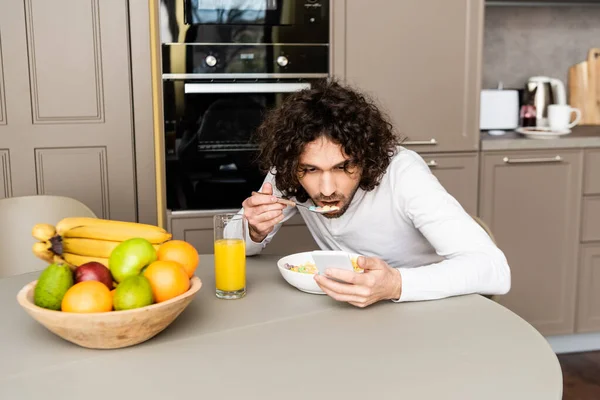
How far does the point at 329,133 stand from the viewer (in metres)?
1.59

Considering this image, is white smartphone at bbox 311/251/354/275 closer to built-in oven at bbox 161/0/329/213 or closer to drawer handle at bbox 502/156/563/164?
built-in oven at bbox 161/0/329/213

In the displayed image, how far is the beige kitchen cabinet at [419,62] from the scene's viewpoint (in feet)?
9.01

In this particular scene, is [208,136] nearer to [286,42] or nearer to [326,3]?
[286,42]

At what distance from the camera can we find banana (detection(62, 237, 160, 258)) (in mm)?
1298

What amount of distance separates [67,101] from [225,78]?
1.96 ft

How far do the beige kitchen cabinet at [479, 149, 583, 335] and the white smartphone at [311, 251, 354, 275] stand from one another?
5.22ft

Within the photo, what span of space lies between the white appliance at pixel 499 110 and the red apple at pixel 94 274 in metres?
2.39

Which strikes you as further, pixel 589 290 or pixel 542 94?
pixel 542 94

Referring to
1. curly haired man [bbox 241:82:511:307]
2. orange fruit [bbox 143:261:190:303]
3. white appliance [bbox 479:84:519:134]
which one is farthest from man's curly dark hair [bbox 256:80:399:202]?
white appliance [bbox 479:84:519:134]

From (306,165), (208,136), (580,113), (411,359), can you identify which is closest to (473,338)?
(411,359)

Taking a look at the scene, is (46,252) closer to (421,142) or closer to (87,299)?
(87,299)

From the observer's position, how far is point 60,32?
2.55 meters

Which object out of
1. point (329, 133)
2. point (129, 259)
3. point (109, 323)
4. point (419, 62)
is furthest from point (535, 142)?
point (109, 323)

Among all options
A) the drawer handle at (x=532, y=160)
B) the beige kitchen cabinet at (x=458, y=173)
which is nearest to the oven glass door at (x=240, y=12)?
the beige kitchen cabinet at (x=458, y=173)
